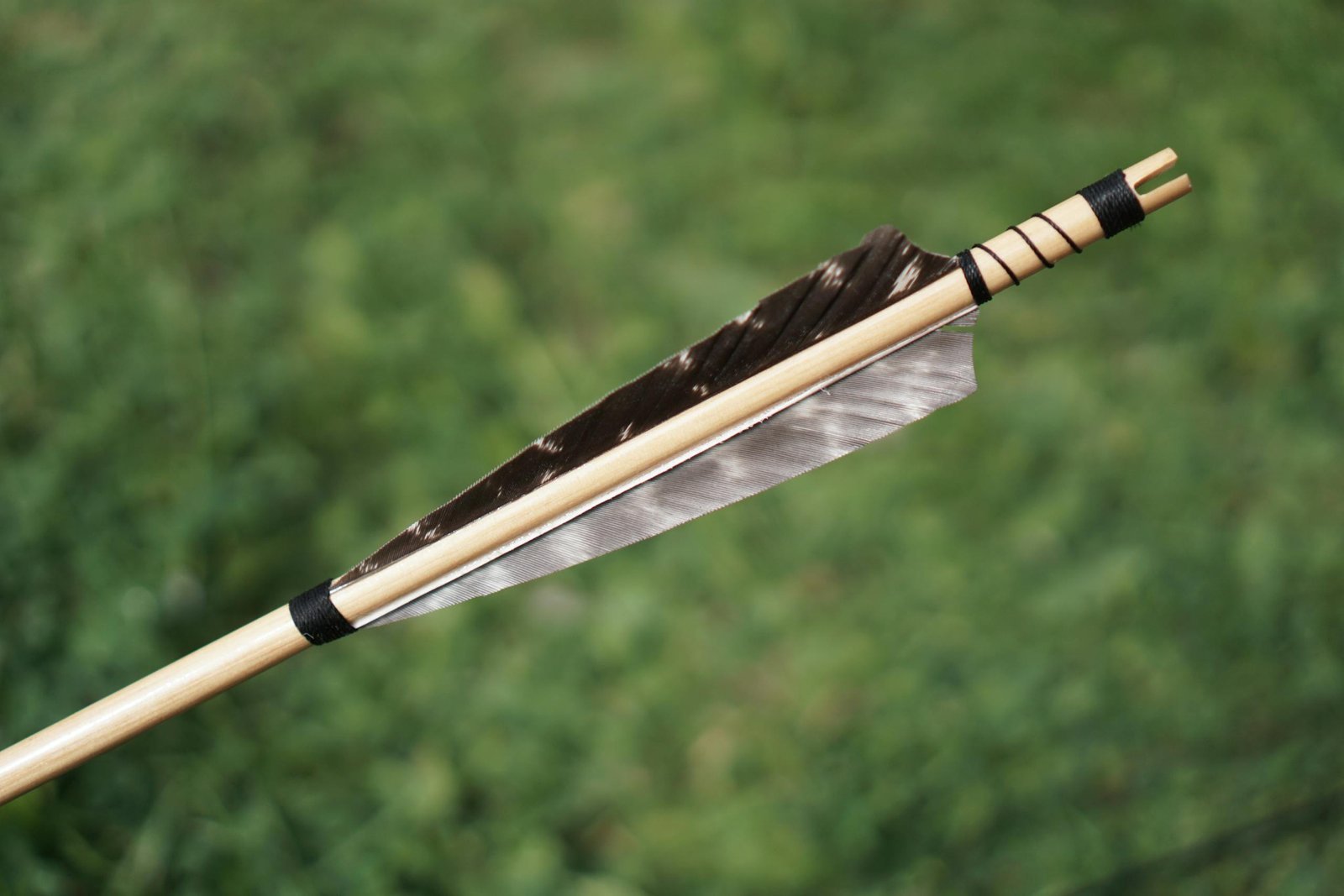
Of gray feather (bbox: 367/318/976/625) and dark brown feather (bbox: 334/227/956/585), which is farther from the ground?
dark brown feather (bbox: 334/227/956/585)

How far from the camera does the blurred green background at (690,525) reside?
2.00 metres

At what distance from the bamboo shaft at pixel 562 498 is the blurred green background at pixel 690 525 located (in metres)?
0.87

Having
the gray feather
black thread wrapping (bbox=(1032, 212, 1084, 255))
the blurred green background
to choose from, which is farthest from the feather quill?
the blurred green background

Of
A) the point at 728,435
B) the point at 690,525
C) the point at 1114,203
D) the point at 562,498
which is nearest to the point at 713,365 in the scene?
the point at 728,435

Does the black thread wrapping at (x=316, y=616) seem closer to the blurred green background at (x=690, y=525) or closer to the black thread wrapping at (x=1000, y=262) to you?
the black thread wrapping at (x=1000, y=262)

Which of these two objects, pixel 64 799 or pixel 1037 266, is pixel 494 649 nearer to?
pixel 64 799

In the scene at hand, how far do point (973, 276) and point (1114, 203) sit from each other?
160 millimetres

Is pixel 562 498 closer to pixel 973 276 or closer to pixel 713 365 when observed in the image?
pixel 713 365

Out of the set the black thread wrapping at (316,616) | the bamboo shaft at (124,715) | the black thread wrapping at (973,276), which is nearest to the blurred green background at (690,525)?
the bamboo shaft at (124,715)

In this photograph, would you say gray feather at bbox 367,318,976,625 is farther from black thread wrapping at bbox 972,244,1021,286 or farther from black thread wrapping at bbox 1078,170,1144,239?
black thread wrapping at bbox 1078,170,1144,239

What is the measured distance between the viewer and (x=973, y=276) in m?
1.06

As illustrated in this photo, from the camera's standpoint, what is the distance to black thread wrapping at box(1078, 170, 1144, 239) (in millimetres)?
1026

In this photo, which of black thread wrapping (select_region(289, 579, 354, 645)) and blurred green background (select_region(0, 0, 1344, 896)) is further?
blurred green background (select_region(0, 0, 1344, 896))

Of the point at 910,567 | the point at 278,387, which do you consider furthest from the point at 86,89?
the point at 910,567
